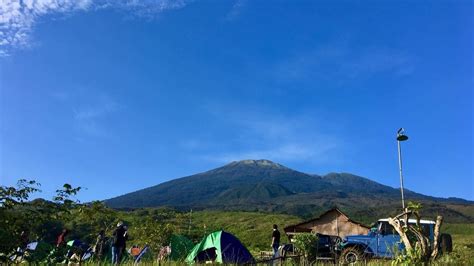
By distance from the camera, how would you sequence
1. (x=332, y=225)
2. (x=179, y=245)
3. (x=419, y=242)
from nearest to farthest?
(x=419, y=242)
(x=179, y=245)
(x=332, y=225)

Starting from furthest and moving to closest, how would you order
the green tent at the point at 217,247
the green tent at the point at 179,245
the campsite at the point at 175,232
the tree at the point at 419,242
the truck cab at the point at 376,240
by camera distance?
1. the green tent at the point at 179,245
2. the truck cab at the point at 376,240
3. the green tent at the point at 217,247
4. the tree at the point at 419,242
5. the campsite at the point at 175,232

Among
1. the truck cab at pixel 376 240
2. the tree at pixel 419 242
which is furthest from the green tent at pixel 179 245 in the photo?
the tree at pixel 419 242

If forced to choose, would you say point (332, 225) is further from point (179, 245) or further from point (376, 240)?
point (179, 245)

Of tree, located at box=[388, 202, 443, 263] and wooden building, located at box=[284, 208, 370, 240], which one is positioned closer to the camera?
tree, located at box=[388, 202, 443, 263]

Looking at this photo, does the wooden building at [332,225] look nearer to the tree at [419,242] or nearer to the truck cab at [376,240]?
the truck cab at [376,240]

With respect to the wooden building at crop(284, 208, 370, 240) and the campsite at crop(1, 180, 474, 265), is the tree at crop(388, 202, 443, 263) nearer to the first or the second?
the campsite at crop(1, 180, 474, 265)

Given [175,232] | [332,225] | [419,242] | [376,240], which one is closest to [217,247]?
[376,240]

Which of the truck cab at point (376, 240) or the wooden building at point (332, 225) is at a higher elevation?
the wooden building at point (332, 225)

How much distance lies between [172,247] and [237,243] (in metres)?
3.44

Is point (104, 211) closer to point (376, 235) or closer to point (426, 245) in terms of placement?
point (376, 235)

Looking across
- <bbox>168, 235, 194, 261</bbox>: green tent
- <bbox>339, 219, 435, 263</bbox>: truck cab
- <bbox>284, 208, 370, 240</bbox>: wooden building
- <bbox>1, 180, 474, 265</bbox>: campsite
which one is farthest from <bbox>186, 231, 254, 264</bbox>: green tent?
<bbox>284, 208, 370, 240</bbox>: wooden building

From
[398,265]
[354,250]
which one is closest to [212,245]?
[354,250]

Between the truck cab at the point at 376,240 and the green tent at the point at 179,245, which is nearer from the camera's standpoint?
the truck cab at the point at 376,240

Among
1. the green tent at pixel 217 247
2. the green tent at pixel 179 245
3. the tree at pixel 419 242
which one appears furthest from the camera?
the green tent at pixel 179 245
